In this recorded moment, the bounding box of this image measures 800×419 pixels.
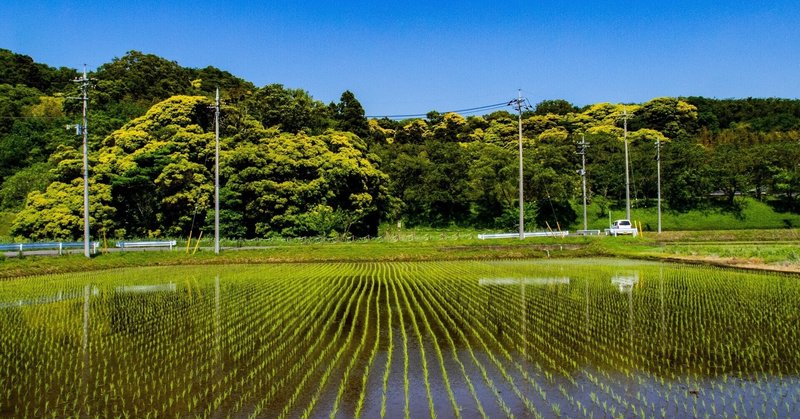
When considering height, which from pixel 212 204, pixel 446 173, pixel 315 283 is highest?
pixel 446 173

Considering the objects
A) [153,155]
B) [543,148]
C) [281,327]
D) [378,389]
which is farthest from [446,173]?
[378,389]

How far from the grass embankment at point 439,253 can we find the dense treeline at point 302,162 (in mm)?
5398

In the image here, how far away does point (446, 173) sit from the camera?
157 ft

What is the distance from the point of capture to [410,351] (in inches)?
315

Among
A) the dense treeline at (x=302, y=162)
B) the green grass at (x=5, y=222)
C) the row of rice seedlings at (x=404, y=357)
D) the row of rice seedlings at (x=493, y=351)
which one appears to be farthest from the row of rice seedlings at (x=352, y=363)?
the green grass at (x=5, y=222)

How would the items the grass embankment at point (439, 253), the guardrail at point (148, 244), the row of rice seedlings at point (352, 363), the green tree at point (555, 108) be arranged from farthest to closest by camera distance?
1. the green tree at point (555, 108)
2. the guardrail at point (148, 244)
3. the grass embankment at point (439, 253)
4. the row of rice seedlings at point (352, 363)

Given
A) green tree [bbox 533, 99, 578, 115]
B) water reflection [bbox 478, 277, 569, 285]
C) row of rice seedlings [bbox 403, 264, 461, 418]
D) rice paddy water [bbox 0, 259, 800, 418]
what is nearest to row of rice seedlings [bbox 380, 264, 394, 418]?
rice paddy water [bbox 0, 259, 800, 418]

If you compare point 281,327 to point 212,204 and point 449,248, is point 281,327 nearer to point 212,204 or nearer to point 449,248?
point 449,248

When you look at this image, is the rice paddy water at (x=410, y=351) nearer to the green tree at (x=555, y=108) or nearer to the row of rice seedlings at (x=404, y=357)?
the row of rice seedlings at (x=404, y=357)

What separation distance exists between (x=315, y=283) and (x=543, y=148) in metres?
35.7

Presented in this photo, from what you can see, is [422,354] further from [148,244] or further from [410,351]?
[148,244]

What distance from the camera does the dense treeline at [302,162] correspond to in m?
34.7

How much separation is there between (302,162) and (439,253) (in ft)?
41.9

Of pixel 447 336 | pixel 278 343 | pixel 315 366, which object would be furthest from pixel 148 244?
pixel 315 366
